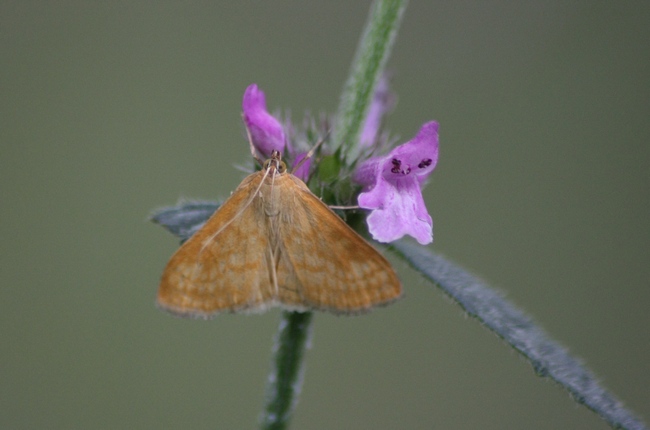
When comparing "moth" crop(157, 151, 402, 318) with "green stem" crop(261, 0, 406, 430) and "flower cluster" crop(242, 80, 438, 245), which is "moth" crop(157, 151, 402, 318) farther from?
"green stem" crop(261, 0, 406, 430)

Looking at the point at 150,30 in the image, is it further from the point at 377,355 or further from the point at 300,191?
the point at 300,191

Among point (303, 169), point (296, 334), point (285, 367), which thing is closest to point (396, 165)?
point (303, 169)

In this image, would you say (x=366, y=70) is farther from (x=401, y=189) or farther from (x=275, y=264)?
(x=275, y=264)

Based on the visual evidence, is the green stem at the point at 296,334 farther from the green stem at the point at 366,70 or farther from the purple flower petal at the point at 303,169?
the purple flower petal at the point at 303,169

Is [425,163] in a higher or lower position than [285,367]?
higher

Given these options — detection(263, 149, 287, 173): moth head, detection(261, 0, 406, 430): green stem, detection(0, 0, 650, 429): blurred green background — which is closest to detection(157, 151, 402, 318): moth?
detection(263, 149, 287, 173): moth head
